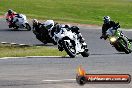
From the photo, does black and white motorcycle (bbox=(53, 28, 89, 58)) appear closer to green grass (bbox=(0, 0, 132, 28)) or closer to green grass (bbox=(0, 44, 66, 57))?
green grass (bbox=(0, 44, 66, 57))

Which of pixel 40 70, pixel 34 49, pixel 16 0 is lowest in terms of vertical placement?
pixel 16 0

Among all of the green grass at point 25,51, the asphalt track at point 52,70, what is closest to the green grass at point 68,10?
the green grass at point 25,51

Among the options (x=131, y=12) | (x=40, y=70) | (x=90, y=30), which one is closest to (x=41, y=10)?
(x=131, y=12)

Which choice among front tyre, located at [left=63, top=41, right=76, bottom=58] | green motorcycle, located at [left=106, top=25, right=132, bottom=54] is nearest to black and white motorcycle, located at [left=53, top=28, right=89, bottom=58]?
front tyre, located at [left=63, top=41, right=76, bottom=58]

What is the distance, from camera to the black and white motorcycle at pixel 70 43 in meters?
22.4

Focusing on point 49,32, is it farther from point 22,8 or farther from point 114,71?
point 22,8

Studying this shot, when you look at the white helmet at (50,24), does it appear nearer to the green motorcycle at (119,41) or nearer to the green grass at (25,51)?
the green grass at (25,51)

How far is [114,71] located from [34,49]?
9.89 meters

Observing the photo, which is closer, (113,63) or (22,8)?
(113,63)

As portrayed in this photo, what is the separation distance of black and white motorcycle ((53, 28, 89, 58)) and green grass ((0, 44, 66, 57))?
1.15 m

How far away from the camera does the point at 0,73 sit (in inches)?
651

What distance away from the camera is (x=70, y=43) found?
2262 centimetres

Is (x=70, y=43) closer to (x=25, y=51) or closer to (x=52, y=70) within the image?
(x=25, y=51)

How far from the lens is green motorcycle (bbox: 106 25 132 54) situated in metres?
25.3
